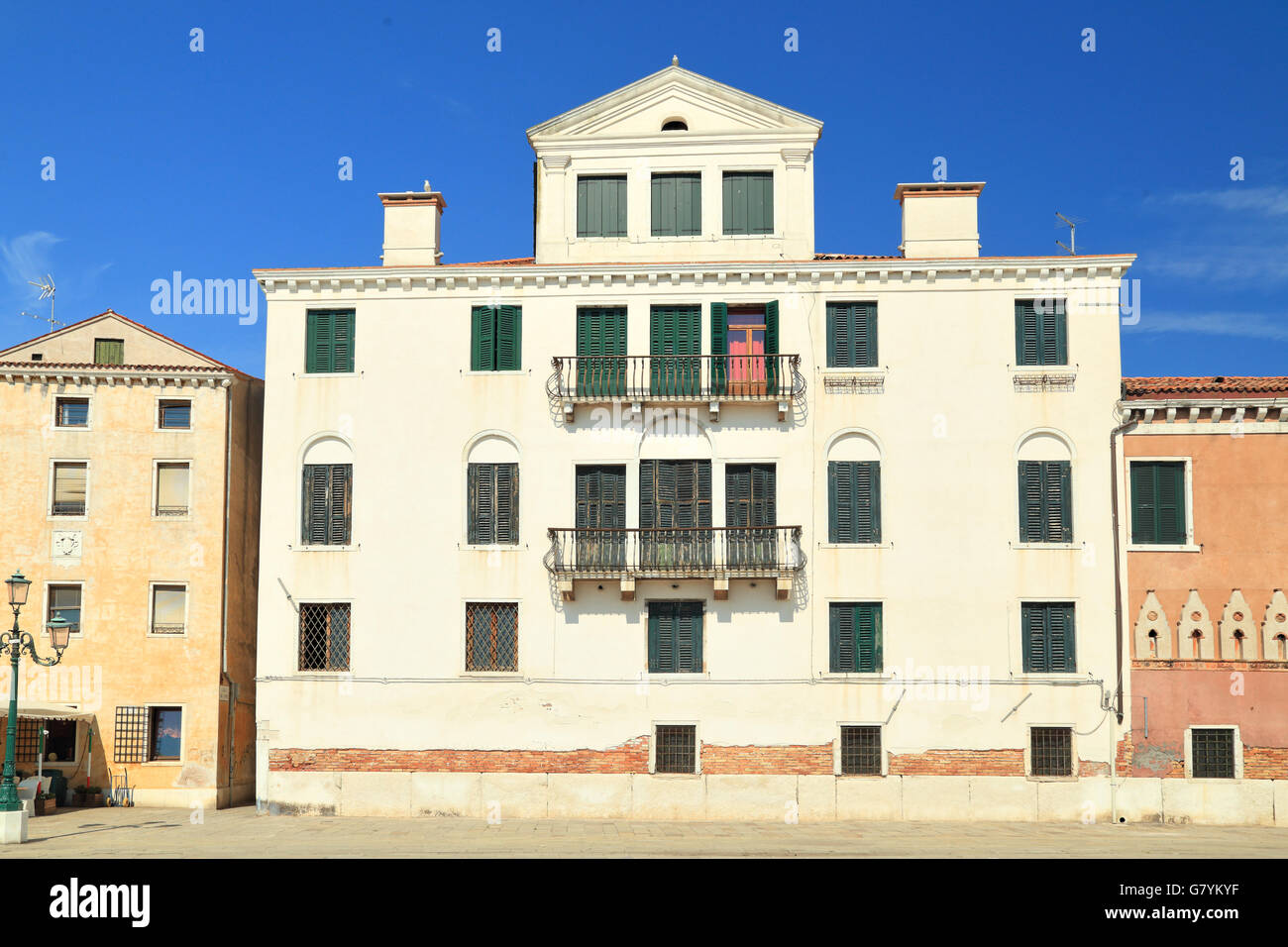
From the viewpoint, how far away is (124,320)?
33625mm

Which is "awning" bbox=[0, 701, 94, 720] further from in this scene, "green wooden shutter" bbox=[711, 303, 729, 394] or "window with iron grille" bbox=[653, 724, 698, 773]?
"green wooden shutter" bbox=[711, 303, 729, 394]

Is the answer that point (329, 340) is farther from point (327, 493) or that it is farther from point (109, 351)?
point (109, 351)

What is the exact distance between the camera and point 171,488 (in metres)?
32.5

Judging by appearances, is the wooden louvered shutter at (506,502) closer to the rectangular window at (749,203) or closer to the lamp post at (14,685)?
the rectangular window at (749,203)

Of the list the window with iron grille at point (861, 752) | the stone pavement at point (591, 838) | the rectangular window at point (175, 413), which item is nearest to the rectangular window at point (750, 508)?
the window with iron grille at point (861, 752)

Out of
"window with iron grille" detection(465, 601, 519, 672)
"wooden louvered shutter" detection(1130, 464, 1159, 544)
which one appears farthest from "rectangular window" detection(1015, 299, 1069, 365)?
"window with iron grille" detection(465, 601, 519, 672)

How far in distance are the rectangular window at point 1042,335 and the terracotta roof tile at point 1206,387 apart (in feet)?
6.31

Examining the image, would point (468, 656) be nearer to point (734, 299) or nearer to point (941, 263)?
point (734, 299)

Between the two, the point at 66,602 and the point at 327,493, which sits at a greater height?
the point at 327,493

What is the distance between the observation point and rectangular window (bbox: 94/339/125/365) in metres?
33.6

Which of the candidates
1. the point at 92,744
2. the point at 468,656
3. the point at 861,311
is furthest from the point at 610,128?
the point at 92,744

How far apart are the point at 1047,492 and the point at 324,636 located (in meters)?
17.9

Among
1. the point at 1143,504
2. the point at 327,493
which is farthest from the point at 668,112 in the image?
the point at 1143,504

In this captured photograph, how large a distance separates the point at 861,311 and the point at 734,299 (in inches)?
124
